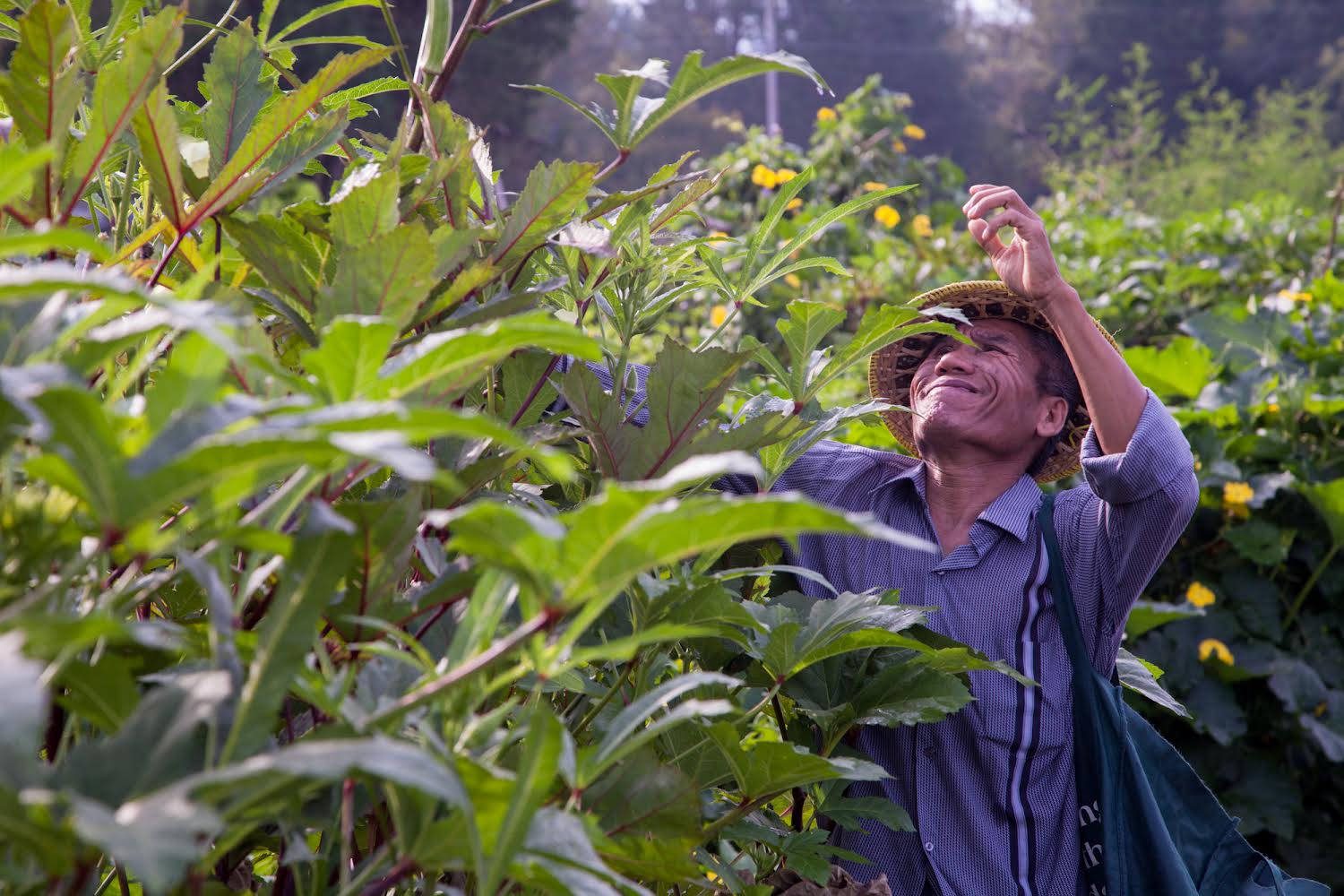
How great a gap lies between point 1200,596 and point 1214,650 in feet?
0.49

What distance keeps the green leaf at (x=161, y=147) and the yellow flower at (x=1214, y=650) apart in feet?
10.7

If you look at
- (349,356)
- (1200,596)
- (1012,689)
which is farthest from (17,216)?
(1200,596)

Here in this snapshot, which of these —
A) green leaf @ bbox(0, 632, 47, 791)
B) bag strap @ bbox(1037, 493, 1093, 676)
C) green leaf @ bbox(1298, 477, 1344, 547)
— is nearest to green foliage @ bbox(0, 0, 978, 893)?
green leaf @ bbox(0, 632, 47, 791)

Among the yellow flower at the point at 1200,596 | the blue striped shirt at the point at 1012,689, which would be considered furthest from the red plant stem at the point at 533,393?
the yellow flower at the point at 1200,596

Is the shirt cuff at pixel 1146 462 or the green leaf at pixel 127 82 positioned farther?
the shirt cuff at pixel 1146 462

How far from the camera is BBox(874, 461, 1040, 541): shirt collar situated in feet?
6.54

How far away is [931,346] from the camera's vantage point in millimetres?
2307

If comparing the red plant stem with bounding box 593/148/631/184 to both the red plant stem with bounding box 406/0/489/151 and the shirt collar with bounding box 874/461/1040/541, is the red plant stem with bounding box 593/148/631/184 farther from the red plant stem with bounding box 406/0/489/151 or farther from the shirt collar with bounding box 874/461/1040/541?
the shirt collar with bounding box 874/461/1040/541

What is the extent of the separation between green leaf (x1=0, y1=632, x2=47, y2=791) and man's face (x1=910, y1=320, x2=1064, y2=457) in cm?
174

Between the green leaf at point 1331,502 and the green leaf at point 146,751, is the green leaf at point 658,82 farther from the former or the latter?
the green leaf at point 1331,502

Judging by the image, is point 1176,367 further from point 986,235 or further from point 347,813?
point 347,813

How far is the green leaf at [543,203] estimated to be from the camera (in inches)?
36.3

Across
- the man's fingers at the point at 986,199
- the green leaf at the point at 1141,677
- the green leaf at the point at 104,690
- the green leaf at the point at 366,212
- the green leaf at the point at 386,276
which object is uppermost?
the man's fingers at the point at 986,199

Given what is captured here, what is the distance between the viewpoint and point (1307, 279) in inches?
203
